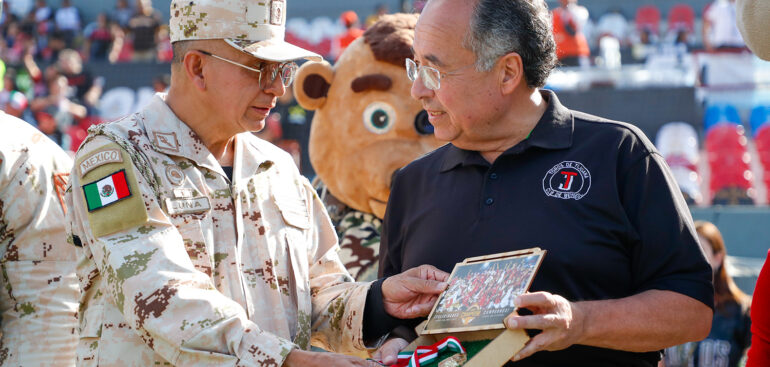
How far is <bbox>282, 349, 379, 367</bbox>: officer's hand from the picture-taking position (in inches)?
85.5

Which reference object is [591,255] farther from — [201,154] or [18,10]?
[18,10]

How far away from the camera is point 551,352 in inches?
Result: 85.7

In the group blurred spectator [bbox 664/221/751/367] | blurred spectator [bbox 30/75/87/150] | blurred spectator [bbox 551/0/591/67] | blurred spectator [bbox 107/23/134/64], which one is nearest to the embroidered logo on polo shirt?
blurred spectator [bbox 664/221/751/367]

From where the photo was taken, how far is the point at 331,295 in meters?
2.62

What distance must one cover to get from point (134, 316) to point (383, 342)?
0.66 m

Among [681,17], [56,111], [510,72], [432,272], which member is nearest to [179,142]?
[432,272]

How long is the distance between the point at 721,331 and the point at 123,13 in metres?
13.7

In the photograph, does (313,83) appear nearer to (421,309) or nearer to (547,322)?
(421,309)

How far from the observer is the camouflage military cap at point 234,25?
247cm

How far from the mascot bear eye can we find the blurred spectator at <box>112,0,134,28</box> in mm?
13058

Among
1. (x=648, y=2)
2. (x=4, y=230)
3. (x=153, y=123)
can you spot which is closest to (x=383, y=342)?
(x=153, y=123)

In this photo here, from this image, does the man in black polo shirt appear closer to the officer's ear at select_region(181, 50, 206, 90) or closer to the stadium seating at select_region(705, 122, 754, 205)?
the officer's ear at select_region(181, 50, 206, 90)

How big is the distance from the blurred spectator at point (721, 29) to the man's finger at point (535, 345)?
406 inches

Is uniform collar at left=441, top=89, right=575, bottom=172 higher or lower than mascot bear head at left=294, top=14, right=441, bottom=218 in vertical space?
higher
